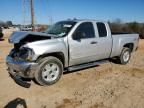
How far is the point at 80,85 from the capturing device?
20.0ft

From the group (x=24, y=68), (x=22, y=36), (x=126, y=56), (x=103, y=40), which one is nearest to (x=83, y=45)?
(x=103, y=40)

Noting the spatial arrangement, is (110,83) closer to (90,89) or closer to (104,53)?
(90,89)

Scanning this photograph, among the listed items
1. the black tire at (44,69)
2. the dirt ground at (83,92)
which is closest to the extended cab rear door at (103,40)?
the dirt ground at (83,92)

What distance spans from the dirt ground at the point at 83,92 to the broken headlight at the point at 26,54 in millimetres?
867

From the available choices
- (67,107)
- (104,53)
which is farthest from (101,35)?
(67,107)

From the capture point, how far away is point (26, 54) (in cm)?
564

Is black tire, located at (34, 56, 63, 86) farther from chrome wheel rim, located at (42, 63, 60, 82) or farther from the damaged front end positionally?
the damaged front end

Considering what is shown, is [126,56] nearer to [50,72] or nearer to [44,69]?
[50,72]

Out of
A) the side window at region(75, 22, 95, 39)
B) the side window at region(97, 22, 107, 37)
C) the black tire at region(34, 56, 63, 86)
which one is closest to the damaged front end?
the black tire at region(34, 56, 63, 86)

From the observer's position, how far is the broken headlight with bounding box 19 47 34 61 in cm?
559

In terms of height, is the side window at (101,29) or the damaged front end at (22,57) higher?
the side window at (101,29)

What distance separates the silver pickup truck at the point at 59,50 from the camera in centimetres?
570

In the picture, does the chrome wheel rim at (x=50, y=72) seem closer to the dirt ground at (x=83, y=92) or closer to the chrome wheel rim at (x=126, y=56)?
the dirt ground at (x=83, y=92)

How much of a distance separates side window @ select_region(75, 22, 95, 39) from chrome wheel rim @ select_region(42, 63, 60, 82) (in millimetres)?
1382
